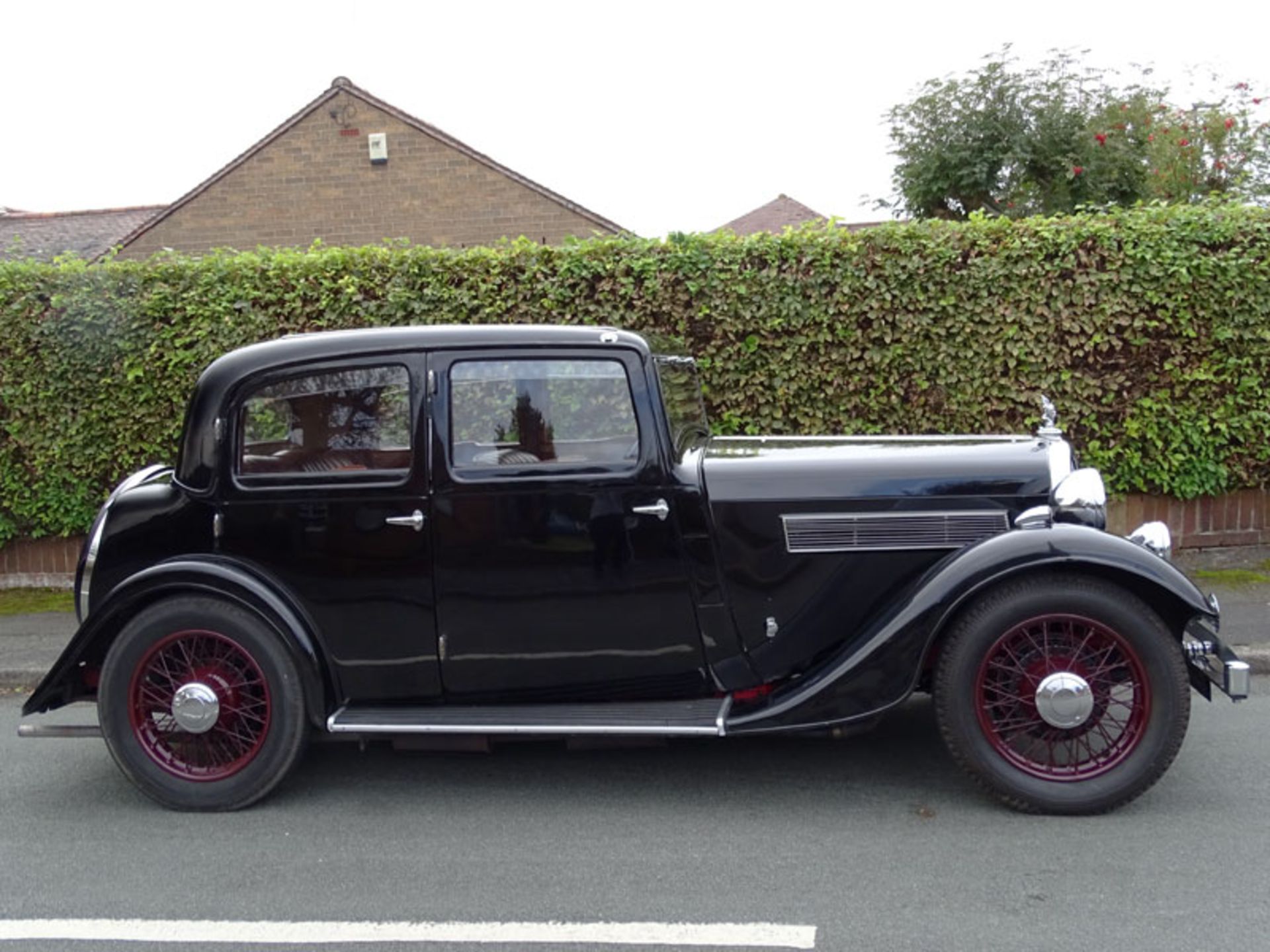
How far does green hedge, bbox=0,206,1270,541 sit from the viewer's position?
7172 mm

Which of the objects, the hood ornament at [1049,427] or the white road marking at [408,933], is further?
the hood ornament at [1049,427]

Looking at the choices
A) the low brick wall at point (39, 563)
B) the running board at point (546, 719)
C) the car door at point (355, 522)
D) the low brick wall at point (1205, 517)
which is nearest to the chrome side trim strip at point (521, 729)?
the running board at point (546, 719)

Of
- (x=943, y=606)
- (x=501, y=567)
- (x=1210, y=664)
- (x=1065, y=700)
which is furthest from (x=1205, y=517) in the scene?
(x=501, y=567)

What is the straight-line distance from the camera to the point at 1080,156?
610 inches

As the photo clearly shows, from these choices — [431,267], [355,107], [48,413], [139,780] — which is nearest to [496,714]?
[139,780]

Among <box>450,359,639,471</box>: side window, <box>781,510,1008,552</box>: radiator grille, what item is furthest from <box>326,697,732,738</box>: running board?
<box>450,359,639,471</box>: side window

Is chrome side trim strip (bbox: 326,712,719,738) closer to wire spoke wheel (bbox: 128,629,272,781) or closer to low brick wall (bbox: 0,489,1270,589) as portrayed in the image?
wire spoke wheel (bbox: 128,629,272,781)

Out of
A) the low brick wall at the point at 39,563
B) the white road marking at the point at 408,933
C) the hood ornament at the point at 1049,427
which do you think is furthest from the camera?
the low brick wall at the point at 39,563

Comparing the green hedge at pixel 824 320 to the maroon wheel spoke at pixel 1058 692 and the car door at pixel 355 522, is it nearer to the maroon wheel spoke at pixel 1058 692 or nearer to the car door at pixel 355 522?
the car door at pixel 355 522

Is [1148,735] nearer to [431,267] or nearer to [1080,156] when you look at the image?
[431,267]

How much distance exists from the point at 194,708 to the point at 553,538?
Result: 149 cm

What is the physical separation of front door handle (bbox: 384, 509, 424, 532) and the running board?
2.30 ft

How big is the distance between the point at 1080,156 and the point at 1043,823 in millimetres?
13853

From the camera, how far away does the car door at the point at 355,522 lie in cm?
417
